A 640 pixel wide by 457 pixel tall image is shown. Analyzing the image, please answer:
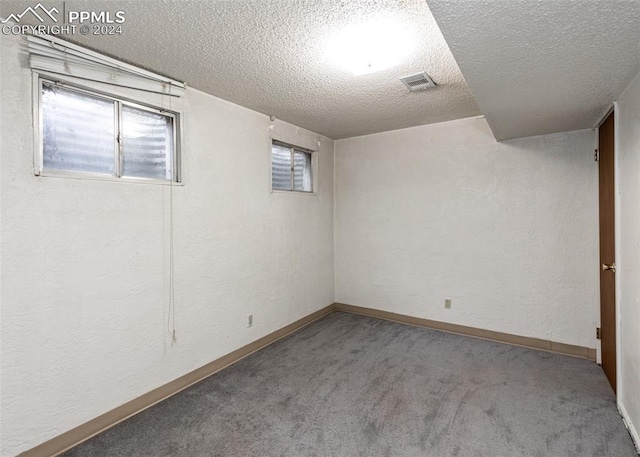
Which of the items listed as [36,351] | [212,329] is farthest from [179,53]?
[212,329]

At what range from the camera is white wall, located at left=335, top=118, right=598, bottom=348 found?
322 cm

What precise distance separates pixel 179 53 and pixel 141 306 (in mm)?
1727

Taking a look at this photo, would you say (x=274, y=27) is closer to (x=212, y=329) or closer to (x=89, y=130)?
(x=89, y=130)

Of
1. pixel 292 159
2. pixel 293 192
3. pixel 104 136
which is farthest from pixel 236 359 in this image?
pixel 292 159

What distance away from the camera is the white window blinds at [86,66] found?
6.10ft

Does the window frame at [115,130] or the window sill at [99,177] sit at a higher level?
the window frame at [115,130]

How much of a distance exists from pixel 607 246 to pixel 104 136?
3.89 meters

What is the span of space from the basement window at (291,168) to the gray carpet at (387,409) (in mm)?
1810

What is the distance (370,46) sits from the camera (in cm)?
204

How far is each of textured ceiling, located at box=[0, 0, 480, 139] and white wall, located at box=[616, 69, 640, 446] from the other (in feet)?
3.53

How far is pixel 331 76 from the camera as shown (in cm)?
247

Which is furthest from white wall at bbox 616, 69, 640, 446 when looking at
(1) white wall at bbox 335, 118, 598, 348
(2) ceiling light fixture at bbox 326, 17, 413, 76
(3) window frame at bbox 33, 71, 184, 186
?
(3) window frame at bbox 33, 71, 184, 186

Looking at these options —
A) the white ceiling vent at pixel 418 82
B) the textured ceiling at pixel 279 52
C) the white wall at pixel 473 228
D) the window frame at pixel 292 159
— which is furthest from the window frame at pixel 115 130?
the white wall at pixel 473 228

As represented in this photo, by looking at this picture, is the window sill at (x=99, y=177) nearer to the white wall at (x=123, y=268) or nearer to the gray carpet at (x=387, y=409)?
the white wall at (x=123, y=268)
